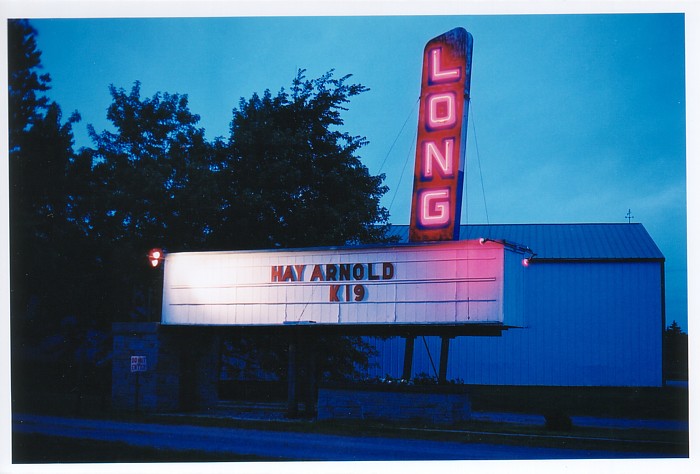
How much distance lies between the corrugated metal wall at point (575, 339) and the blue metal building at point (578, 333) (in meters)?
0.04

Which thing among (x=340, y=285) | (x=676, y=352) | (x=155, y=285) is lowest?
(x=676, y=352)

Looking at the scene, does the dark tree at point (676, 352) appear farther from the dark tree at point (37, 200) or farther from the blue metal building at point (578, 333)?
the dark tree at point (37, 200)

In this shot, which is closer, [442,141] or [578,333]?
[442,141]

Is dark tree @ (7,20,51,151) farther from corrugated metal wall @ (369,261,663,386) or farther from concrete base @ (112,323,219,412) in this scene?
corrugated metal wall @ (369,261,663,386)

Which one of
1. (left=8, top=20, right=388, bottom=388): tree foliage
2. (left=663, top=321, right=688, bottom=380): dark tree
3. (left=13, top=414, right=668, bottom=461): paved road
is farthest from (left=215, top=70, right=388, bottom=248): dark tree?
(left=663, top=321, right=688, bottom=380): dark tree

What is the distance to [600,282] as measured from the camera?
127 ft

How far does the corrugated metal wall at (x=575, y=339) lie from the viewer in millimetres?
37281

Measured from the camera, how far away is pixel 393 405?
24109 millimetres

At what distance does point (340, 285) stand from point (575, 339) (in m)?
16.9

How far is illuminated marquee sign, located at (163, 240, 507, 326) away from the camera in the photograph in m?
22.8

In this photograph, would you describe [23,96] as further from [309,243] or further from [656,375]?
[656,375]

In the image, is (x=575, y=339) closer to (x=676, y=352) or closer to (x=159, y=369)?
(x=676, y=352)

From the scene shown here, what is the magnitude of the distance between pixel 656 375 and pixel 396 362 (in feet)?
35.4

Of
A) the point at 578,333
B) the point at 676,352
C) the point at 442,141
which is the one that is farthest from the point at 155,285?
the point at 676,352
